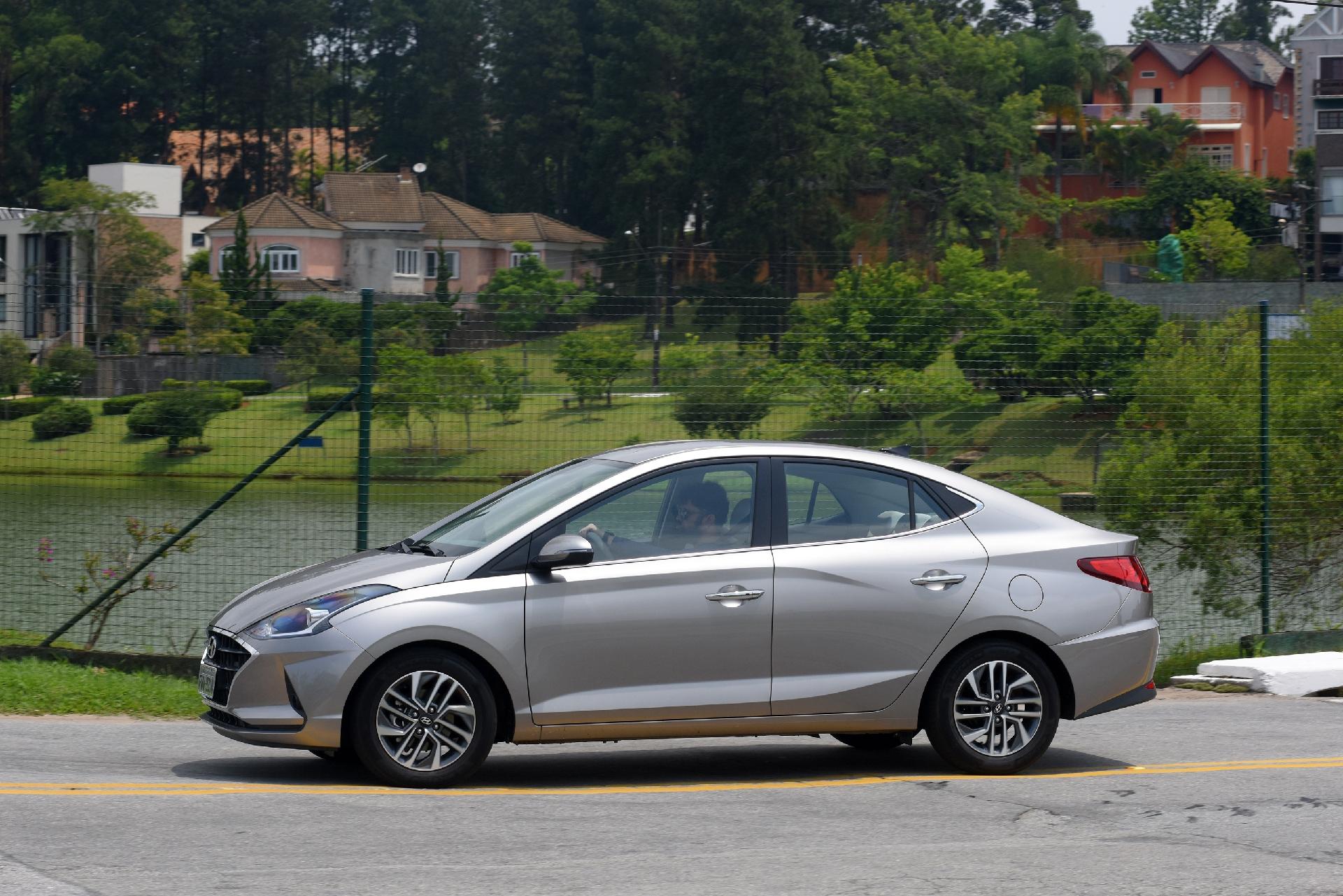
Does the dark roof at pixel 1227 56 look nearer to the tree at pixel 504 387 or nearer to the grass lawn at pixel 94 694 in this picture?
the tree at pixel 504 387

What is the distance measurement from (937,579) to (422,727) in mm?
2557

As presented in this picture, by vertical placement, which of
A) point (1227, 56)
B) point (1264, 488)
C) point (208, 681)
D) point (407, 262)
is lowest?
point (208, 681)

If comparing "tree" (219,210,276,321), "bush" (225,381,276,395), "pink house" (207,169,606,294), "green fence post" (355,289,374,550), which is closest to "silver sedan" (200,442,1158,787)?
"green fence post" (355,289,374,550)

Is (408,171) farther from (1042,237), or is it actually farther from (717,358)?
(717,358)

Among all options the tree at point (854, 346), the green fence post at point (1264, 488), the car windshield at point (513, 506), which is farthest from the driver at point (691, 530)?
the green fence post at point (1264, 488)

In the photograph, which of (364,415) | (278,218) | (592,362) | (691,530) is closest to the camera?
(691,530)

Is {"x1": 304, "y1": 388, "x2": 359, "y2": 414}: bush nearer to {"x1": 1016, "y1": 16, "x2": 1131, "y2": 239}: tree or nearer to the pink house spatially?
the pink house

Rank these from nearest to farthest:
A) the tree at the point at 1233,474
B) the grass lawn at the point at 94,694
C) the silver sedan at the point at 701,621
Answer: the silver sedan at the point at 701,621 < the grass lawn at the point at 94,694 < the tree at the point at 1233,474

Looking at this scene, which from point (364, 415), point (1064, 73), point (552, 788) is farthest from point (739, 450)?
point (1064, 73)

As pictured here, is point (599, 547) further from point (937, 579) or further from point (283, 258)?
point (283, 258)

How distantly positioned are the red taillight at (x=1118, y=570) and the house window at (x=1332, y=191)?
6468 cm

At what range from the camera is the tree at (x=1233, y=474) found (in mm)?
14289

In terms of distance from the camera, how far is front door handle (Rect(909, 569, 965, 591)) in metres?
8.20

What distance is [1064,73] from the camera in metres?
86.2
